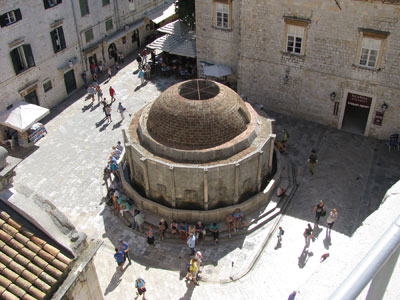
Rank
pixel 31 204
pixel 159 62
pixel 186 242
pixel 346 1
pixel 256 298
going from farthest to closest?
pixel 159 62
pixel 346 1
pixel 186 242
pixel 256 298
pixel 31 204

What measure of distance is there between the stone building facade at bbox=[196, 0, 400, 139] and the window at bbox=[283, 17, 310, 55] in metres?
0.06

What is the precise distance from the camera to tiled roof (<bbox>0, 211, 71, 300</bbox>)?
10945mm

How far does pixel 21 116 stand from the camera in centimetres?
2727

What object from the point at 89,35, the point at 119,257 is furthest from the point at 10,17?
the point at 119,257

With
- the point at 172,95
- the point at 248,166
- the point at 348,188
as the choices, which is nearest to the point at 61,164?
the point at 172,95

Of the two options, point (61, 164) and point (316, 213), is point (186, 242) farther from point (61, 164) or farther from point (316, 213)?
point (61, 164)

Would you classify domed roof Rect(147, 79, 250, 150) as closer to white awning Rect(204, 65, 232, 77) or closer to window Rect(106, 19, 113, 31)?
white awning Rect(204, 65, 232, 77)

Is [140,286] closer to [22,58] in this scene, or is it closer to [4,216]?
[4,216]

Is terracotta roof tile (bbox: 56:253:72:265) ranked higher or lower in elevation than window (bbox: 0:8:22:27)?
lower

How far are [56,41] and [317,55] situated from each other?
19.0m

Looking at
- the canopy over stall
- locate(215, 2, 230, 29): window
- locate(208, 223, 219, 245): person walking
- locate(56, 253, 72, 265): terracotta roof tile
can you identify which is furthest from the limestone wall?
the canopy over stall

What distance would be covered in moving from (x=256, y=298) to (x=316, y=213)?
560 centimetres

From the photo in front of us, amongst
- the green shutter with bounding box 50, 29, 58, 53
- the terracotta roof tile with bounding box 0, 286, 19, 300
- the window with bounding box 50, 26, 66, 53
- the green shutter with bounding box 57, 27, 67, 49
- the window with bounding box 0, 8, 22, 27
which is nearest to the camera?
the terracotta roof tile with bounding box 0, 286, 19, 300

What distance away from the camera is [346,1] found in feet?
78.5
